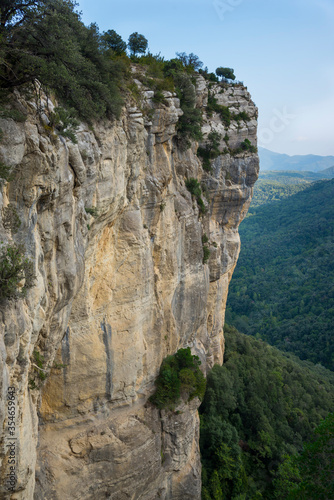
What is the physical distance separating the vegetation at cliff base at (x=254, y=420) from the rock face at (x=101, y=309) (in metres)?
3.98

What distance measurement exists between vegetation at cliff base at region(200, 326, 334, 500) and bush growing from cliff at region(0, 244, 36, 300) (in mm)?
14498

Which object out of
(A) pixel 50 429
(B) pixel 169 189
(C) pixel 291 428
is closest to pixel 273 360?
(C) pixel 291 428

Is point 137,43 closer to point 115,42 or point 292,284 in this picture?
point 115,42

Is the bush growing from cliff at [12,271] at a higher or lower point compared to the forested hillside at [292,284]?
higher

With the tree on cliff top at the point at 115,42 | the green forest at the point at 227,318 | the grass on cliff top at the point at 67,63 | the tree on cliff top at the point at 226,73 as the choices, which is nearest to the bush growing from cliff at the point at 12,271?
the green forest at the point at 227,318

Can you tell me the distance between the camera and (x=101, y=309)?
13.2 metres

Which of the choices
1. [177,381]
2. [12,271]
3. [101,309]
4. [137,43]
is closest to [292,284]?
[177,381]

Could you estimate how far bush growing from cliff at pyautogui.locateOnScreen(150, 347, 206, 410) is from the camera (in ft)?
52.7

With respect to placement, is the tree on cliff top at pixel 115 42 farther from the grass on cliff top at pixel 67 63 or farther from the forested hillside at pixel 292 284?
the forested hillside at pixel 292 284

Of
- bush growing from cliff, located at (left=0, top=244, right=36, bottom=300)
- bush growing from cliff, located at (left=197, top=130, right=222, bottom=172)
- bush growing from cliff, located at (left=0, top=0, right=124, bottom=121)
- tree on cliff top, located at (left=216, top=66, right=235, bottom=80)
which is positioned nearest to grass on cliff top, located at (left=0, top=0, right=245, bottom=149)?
bush growing from cliff, located at (left=0, top=0, right=124, bottom=121)

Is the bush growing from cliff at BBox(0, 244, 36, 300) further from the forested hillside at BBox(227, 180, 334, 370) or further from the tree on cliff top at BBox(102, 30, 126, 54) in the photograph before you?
the forested hillside at BBox(227, 180, 334, 370)

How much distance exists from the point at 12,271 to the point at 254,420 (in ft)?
87.7

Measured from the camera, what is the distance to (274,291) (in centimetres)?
6575

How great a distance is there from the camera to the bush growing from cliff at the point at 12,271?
6355 mm
